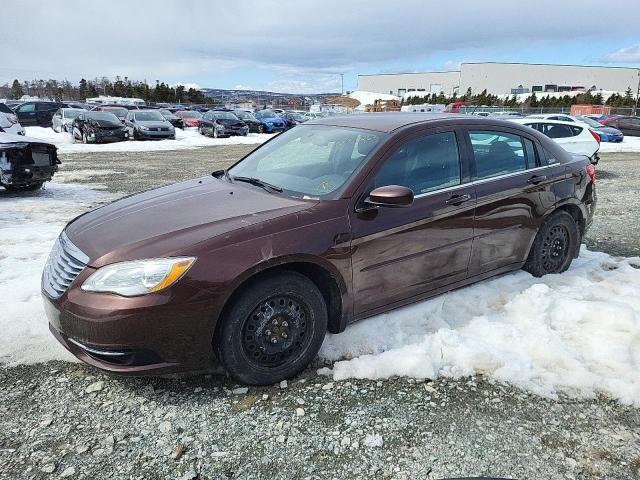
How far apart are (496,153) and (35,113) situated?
108 ft

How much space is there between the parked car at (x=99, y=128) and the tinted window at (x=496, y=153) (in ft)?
67.1

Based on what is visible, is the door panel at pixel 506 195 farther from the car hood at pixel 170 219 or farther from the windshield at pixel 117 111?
the windshield at pixel 117 111

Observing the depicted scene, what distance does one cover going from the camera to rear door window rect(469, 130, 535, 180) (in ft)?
13.7

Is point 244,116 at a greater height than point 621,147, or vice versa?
point 244,116

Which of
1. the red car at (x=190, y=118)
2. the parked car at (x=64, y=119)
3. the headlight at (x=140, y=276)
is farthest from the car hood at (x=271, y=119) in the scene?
the headlight at (x=140, y=276)

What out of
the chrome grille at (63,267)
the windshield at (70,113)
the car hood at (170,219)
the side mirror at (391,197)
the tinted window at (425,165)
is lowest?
the chrome grille at (63,267)

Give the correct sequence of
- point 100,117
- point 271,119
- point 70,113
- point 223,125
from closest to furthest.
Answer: point 100,117, point 70,113, point 223,125, point 271,119

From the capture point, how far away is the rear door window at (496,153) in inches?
165

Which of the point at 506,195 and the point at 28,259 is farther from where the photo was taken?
the point at 28,259

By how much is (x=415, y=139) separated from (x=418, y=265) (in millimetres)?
945

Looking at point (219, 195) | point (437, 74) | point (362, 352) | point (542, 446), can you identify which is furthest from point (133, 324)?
point (437, 74)

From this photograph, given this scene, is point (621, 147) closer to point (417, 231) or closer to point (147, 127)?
point (147, 127)

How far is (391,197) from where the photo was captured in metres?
3.27

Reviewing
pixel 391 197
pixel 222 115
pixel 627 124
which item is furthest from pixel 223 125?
pixel 391 197
